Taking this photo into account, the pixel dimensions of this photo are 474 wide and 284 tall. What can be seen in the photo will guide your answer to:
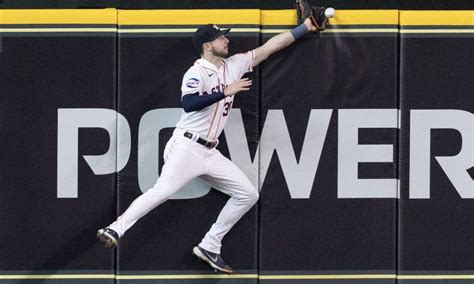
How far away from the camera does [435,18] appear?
23.0ft

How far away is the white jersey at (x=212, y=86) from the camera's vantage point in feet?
22.2

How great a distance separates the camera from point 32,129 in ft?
23.0

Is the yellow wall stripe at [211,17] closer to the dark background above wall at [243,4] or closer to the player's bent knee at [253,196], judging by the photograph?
the player's bent knee at [253,196]

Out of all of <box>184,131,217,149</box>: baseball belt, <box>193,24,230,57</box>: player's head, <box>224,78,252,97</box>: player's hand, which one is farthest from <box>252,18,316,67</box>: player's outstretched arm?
<box>184,131,217,149</box>: baseball belt

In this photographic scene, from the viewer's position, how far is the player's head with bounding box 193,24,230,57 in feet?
22.0

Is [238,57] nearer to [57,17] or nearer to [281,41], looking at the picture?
[281,41]

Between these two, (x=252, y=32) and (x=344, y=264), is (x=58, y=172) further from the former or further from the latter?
(x=344, y=264)

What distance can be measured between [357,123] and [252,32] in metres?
1.00

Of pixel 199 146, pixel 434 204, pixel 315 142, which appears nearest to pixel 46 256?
pixel 199 146

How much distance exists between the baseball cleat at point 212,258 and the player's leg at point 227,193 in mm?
29

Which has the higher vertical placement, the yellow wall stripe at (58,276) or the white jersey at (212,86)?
the white jersey at (212,86)

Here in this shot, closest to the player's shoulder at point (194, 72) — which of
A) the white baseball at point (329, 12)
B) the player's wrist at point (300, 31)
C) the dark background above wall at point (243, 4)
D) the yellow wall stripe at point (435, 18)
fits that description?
the player's wrist at point (300, 31)

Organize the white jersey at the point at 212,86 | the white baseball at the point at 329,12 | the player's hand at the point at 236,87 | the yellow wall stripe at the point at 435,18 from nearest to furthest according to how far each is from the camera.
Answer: the player's hand at the point at 236,87 → the white jersey at the point at 212,86 → the white baseball at the point at 329,12 → the yellow wall stripe at the point at 435,18

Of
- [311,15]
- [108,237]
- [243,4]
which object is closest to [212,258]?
[108,237]
